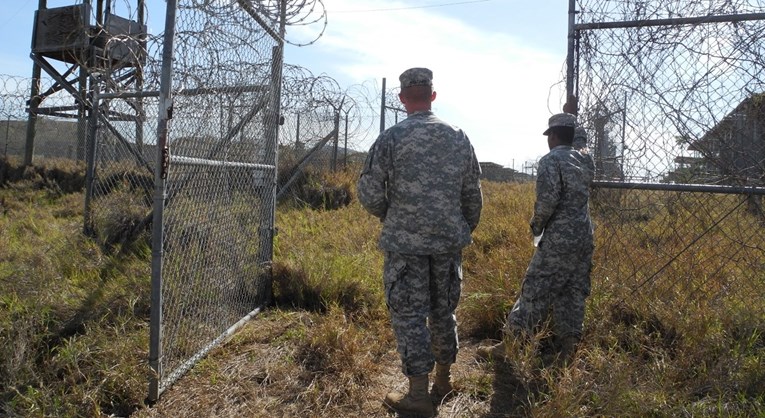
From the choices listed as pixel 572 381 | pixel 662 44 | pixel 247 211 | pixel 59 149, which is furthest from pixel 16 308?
pixel 59 149

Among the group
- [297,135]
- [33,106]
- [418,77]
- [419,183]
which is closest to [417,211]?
[419,183]

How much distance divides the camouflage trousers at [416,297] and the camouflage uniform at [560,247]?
67 cm

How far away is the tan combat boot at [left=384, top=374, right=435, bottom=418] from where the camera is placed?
8.61ft

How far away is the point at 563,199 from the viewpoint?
121 inches

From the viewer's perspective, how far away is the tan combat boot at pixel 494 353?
3.19m

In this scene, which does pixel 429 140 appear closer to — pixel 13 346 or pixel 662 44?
pixel 662 44

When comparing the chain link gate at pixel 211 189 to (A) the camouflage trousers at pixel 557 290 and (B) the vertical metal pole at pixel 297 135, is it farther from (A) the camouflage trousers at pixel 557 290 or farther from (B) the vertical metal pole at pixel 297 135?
(B) the vertical metal pole at pixel 297 135

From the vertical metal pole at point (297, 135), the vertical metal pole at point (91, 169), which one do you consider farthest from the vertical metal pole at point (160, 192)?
the vertical metal pole at point (297, 135)

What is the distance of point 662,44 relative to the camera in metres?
3.42

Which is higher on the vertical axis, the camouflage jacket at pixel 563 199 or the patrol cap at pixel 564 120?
the patrol cap at pixel 564 120

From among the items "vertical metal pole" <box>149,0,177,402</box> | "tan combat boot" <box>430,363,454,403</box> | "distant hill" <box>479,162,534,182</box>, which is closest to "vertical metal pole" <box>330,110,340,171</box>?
"vertical metal pole" <box>149,0,177,402</box>

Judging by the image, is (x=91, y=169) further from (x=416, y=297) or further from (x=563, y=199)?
(x=563, y=199)

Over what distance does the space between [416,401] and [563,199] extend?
1.39 m

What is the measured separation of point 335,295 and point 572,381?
1988 mm
